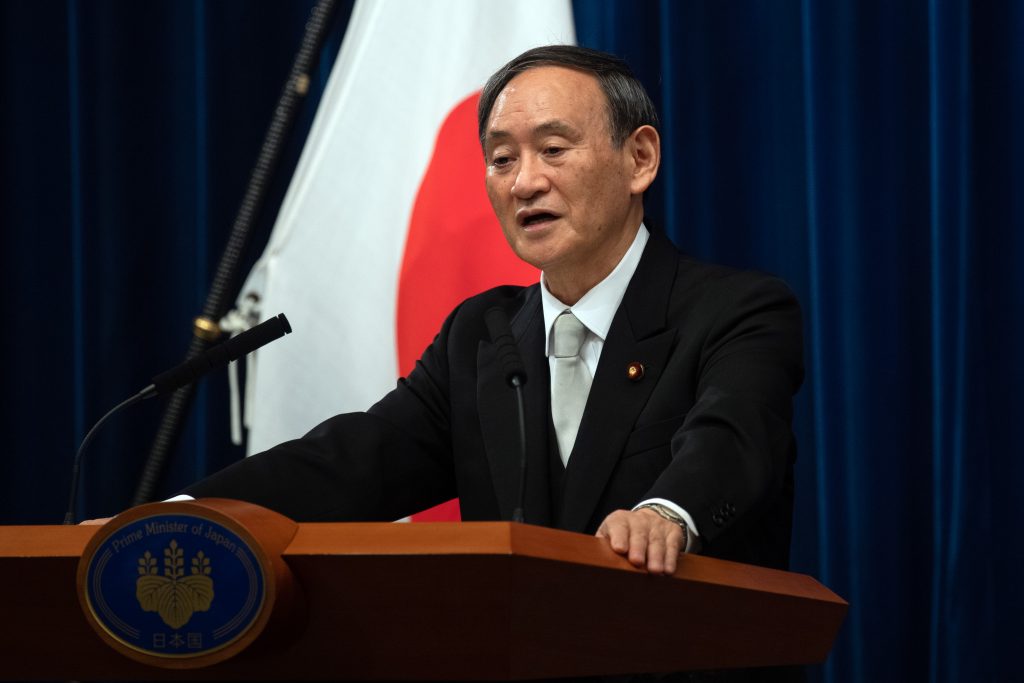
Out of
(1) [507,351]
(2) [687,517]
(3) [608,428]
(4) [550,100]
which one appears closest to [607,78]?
(4) [550,100]

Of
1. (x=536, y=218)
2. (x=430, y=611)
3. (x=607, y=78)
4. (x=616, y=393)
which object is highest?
(x=607, y=78)

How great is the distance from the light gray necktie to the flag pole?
0.95 metres

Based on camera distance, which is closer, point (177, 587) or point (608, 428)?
point (177, 587)

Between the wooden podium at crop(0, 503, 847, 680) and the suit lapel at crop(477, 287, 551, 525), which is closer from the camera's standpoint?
the wooden podium at crop(0, 503, 847, 680)

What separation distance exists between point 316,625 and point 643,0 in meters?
1.92

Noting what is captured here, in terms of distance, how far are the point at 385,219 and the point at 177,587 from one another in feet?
5.33

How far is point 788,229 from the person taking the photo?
7.99 ft

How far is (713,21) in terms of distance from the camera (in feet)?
8.24

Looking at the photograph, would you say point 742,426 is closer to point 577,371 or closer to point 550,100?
point 577,371

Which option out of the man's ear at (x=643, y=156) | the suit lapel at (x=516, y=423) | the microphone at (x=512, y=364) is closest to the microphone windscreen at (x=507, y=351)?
the microphone at (x=512, y=364)

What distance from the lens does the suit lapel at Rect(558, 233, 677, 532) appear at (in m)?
1.57

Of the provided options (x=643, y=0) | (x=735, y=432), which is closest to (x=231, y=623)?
(x=735, y=432)

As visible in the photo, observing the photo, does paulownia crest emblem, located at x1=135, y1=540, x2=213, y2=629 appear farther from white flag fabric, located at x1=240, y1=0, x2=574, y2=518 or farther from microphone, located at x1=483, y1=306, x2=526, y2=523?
white flag fabric, located at x1=240, y1=0, x2=574, y2=518

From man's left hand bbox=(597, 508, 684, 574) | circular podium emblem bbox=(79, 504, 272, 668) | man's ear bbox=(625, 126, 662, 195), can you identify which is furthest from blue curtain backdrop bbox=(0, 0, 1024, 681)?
circular podium emblem bbox=(79, 504, 272, 668)
